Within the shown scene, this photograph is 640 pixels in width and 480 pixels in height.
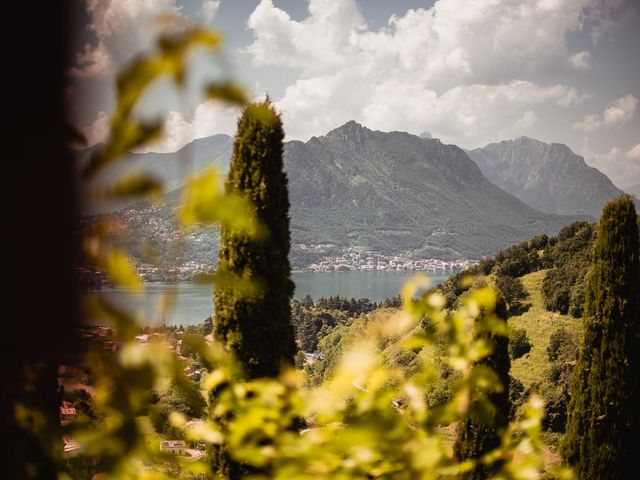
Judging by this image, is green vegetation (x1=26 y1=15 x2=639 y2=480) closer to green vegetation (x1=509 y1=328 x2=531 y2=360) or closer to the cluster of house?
green vegetation (x1=509 y1=328 x2=531 y2=360)

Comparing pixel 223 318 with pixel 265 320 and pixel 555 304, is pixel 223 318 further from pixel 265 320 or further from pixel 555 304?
pixel 555 304

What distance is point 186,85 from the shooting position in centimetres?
55

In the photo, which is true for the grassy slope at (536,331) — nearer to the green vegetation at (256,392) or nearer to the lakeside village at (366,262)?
the green vegetation at (256,392)

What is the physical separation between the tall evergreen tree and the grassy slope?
23015 mm

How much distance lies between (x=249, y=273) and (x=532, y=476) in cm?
552

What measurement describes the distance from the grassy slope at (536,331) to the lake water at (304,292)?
9.37m

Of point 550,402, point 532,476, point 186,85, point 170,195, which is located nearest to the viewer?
point 186,85

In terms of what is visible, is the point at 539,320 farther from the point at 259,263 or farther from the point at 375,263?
the point at 375,263

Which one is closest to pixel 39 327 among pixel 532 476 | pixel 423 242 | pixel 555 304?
pixel 532 476

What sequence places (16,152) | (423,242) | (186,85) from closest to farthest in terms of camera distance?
(186,85) < (16,152) < (423,242)

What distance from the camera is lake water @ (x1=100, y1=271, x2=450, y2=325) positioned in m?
0.69

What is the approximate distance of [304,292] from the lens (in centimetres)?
11106

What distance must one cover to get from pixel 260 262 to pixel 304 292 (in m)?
105

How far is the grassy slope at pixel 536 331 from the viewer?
3012 cm
